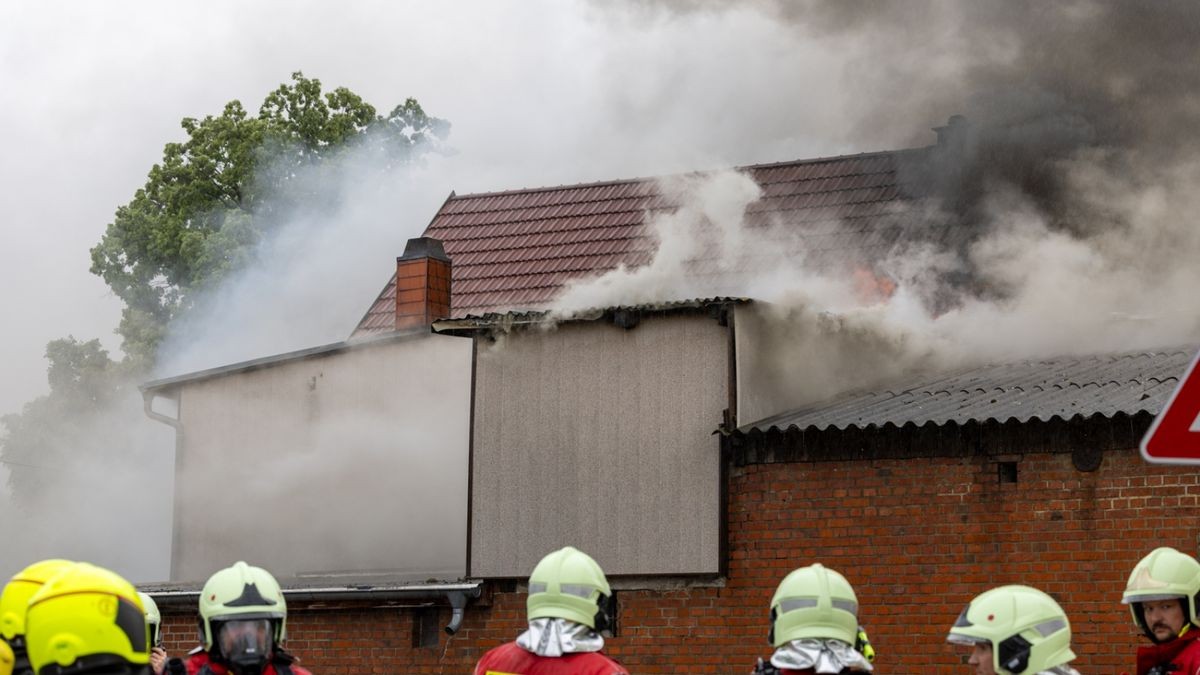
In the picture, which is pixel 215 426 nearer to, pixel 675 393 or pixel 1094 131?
pixel 675 393

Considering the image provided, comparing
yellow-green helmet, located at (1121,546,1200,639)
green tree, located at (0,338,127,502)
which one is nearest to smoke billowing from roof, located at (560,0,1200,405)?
yellow-green helmet, located at (1121,546,1200,639)

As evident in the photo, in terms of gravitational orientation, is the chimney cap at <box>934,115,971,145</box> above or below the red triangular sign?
above

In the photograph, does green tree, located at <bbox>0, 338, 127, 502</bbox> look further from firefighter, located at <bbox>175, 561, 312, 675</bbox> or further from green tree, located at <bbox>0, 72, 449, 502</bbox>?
firefighter, located at <bbox>175, 561, 312, 675</bbox>

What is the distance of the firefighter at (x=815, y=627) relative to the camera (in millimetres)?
6059

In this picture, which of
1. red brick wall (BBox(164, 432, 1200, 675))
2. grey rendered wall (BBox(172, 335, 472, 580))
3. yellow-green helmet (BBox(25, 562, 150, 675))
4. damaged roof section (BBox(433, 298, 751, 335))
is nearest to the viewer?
yellow-green helmet (BBox(25, 562, 150, 675))

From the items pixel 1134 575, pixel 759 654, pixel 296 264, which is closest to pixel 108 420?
pixel 296 264

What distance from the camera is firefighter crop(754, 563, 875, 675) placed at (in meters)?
6.06

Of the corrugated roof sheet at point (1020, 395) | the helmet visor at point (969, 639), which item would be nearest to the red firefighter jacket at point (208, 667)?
the helmet visor at point (969, 639)

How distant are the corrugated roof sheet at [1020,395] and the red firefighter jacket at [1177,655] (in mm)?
5936

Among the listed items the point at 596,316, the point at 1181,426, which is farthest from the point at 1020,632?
the point at 596,316

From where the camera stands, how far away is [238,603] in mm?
A: 6523

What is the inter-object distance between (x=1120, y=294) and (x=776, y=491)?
5132 mm

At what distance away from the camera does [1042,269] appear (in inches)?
707

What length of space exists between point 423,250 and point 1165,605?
50.1 ft
